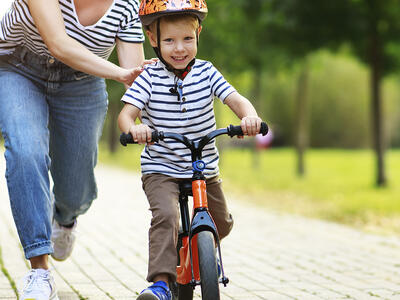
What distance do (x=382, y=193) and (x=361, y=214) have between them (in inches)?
127

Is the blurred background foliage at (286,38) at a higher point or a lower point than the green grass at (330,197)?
higher

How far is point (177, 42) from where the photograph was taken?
3.37 metres

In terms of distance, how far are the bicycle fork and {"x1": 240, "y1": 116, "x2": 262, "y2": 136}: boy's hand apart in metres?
0.31

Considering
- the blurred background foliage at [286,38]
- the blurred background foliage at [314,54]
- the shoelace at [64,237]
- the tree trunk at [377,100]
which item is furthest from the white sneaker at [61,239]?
the tree trunk at [377,100]

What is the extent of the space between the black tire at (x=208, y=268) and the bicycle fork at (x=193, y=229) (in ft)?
0.34

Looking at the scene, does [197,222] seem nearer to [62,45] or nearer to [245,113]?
[245,113]

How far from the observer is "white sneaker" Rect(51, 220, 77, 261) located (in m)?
4.54

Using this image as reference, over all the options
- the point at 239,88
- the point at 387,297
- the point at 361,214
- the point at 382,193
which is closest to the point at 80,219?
the point at 361,214

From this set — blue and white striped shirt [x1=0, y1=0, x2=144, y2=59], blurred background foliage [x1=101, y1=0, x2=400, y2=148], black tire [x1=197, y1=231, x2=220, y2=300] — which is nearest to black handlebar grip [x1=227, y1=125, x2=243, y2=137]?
→ black tire [x1=197, y1=231, x2=220, y2=300]

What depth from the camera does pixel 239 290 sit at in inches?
176

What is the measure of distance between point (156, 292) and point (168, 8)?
1.30 m

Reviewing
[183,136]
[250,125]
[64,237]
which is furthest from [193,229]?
[64,237]

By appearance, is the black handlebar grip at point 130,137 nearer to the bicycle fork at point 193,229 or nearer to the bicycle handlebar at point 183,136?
the bicycle handlebar at point 183,136

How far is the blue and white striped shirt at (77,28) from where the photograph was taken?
3.55 metres
